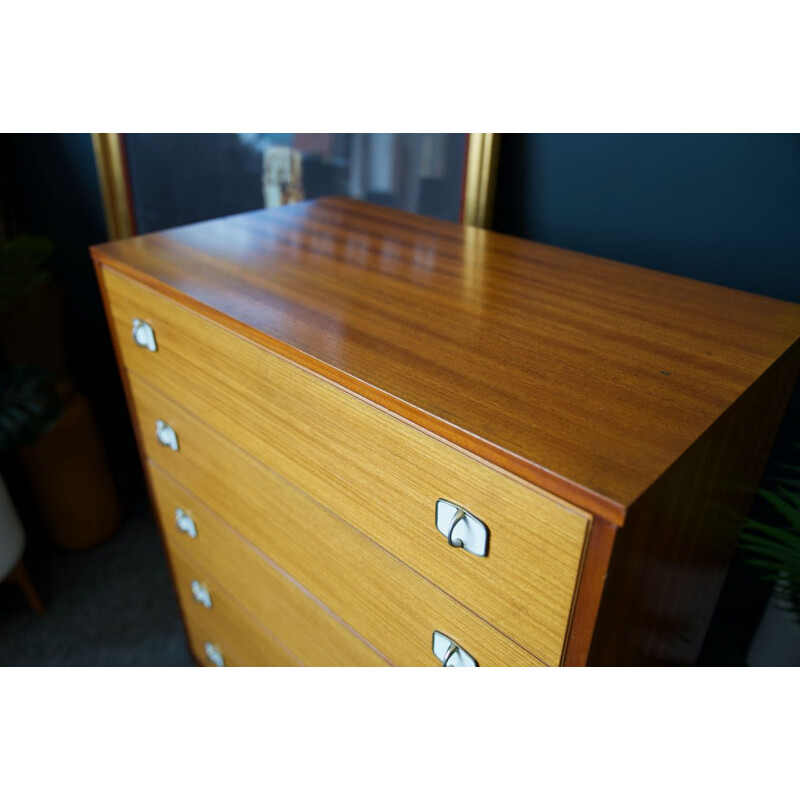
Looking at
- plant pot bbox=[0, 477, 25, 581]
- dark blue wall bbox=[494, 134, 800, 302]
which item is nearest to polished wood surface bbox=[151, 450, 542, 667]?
dark blue wall bbox=[494, 134, 800, 302]

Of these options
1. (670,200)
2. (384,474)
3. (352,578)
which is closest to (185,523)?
(352,578)

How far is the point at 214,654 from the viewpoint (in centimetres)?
137

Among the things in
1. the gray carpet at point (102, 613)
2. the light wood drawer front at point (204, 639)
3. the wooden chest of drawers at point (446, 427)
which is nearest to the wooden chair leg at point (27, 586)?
the gray carpet at point (102, 613)

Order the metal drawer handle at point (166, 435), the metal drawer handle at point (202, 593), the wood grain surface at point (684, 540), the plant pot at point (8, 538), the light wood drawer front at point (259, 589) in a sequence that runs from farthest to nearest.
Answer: the plant pot at point (8, 538) → the metal drawer handle at point (202, 593) → the metal drawer handle at point (166, 435) → the light wood drawer front at point (259, 589) → the wood grain surface at point (684, 540)

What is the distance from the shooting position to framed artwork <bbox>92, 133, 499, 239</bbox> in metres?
1.17

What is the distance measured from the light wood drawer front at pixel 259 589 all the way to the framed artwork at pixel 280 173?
68 cm

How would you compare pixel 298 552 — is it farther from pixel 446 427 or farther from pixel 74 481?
pixel 74 481

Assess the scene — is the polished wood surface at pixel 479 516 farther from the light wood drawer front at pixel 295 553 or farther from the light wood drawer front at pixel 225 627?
the light wood drawer front at pixel 225 627

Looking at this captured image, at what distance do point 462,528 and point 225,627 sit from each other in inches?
32.1

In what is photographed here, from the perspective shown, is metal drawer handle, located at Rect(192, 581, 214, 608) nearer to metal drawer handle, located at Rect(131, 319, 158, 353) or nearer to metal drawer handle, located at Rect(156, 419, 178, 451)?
metal drawer handle, located at Rect(156, 419, 178, 451)

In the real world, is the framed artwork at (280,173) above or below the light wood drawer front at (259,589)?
above

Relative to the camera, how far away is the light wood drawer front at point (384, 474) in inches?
22.4
